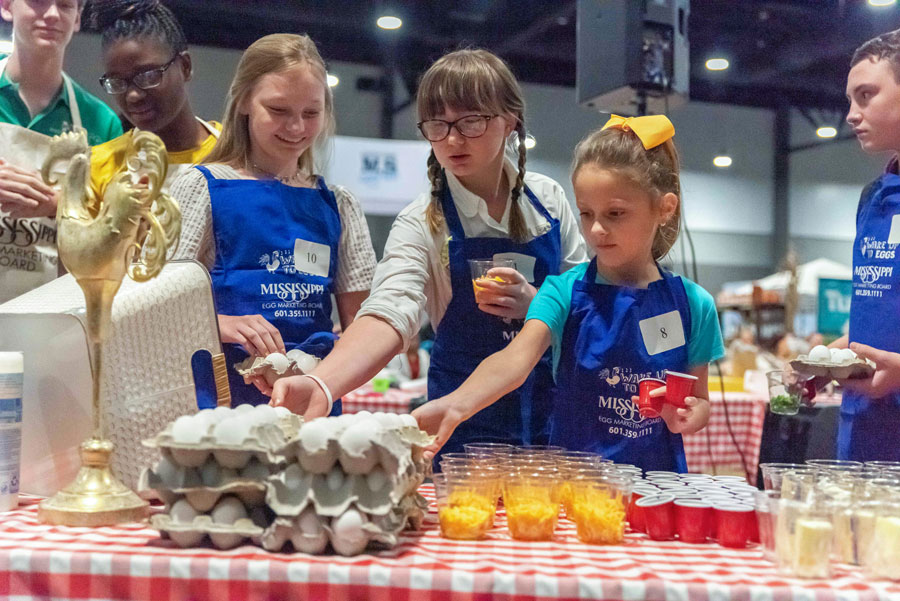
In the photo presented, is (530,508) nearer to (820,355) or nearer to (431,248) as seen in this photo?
(431,248)

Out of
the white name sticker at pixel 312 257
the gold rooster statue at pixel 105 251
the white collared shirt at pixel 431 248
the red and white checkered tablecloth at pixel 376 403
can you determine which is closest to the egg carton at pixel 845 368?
the white collared shirt at pixel 431 248

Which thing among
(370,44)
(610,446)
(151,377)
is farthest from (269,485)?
(370,44)

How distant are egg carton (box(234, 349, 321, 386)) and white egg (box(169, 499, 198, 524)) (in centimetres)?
68

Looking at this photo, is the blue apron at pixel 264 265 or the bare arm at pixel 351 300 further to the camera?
the bare arm at pixel 351 300

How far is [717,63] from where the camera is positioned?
14523 mm

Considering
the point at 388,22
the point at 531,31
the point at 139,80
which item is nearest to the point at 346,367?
the point at 139,80

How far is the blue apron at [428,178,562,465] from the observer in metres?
2.29

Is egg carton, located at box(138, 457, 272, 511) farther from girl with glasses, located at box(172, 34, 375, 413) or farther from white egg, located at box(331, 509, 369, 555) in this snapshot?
girl with glasses, located at box(172, 34, 375, 413)

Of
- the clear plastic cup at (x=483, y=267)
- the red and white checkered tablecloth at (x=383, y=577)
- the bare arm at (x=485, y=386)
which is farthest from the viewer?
the clear plastic cup at (x=483, y=267)

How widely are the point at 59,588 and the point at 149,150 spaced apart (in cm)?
70

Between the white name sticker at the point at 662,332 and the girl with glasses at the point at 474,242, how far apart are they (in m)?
0.32

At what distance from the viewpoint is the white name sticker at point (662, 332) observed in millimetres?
2035

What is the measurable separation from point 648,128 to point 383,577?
133 centimetres

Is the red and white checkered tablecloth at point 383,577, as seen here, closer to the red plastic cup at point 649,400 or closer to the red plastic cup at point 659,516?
the red plastic cup at point 659,516
